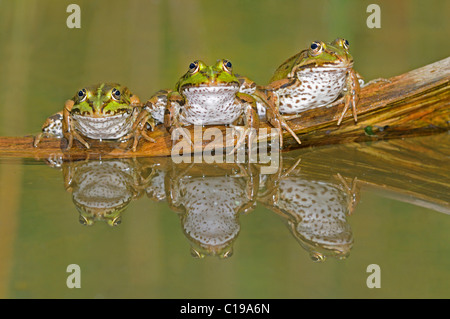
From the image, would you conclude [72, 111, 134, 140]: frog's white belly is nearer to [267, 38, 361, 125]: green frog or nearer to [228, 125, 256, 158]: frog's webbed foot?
[228, 125, 256, 158]: frog's webbed foot

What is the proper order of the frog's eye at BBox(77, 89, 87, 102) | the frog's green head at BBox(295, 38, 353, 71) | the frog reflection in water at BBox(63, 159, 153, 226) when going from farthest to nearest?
the frog's eye at BBox(77, 89, 87, 102), the frog's green head at BBox(295, 38, 353, 71), the frog reflection in water at BBox(63, 159, 153, 226)

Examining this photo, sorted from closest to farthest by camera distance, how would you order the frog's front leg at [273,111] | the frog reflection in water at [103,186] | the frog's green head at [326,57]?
the frog reflection in water at [103,186], the frog's green head at [326,57], the frog's front leg at [273,111]

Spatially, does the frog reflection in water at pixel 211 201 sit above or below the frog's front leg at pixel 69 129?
below

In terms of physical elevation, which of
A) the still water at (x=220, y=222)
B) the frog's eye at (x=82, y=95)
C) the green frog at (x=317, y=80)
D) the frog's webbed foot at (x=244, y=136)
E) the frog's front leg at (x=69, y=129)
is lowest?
the still water at (x=220, y=222)

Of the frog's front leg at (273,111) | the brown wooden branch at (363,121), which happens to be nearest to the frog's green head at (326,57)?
the frog's front leg at (273,111)

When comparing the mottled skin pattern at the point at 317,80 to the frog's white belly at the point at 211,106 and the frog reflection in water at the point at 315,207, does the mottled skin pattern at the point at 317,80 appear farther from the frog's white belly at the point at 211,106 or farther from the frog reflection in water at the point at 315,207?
the frog reflection in water at the point at 315,207

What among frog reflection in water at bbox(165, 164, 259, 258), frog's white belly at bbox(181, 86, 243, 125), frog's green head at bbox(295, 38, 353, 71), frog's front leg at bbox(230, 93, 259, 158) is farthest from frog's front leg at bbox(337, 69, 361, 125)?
frog reflection in water at bbox(165, 164, 259, 258)
